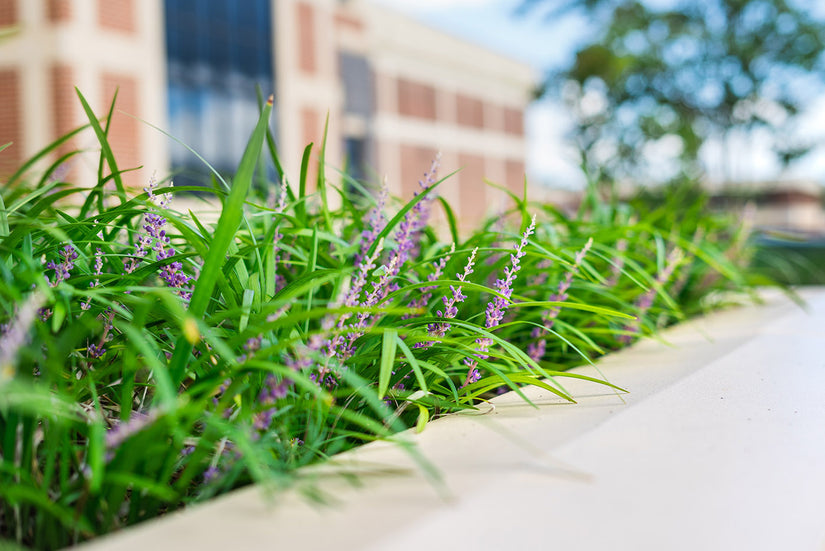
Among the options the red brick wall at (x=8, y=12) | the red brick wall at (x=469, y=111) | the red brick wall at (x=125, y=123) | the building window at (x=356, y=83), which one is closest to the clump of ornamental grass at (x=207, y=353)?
the red brick wall at (x=125, y=123)

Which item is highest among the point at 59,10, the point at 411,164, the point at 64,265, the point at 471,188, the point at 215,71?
the point at 59,10

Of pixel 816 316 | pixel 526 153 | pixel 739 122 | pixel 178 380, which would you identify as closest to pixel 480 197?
pixel 526 153

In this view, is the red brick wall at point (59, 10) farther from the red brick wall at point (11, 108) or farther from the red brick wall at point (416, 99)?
the red brick wall at point (416, 99)

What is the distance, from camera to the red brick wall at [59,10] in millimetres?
11172

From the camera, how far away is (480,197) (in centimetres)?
2698

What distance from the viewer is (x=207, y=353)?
956mm

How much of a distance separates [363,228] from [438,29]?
24.7 meters

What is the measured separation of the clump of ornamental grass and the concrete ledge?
0.05 metres

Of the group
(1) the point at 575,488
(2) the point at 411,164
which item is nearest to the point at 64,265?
(1) the point at 575,488

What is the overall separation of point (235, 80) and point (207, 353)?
15237mm

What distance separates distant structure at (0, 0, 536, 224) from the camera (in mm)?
11500

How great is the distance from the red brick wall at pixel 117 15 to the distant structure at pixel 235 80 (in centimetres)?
2

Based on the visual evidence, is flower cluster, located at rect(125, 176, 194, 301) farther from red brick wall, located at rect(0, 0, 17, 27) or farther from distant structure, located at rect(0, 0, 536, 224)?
red brick wall, located at rect(0, 0, 17, 27)

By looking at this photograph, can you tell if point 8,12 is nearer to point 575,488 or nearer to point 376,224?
point 376,224
